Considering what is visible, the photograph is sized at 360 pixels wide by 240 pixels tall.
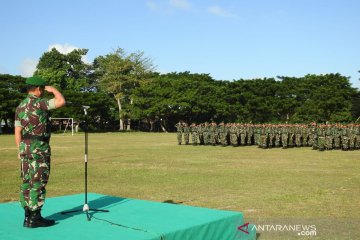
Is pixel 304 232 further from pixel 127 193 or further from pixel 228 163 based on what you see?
pixel 228 163

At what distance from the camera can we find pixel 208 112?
50969 millimetres

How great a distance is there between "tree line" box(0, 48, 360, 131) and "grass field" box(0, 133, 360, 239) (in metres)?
25.6

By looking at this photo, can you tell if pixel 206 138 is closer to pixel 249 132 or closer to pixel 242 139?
pixel 242 139

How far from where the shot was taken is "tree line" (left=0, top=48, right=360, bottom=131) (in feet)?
141

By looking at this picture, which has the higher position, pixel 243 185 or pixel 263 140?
pixel 263 140

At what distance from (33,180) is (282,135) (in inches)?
768

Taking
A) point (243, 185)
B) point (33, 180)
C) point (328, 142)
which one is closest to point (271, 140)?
point (328, 142)

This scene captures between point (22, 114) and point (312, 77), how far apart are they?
44824 mm

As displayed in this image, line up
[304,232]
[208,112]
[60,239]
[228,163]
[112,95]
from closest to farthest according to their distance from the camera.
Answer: [60,239], [304,232], [228,163], [208,112], [112,95]

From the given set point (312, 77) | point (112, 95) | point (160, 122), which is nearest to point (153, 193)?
point (312, 77)

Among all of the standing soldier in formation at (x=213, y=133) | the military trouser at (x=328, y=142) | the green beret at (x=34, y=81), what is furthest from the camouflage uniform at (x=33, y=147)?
the standing soldier in formation at (x=213, y=133)

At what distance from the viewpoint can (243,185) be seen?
34.0ft

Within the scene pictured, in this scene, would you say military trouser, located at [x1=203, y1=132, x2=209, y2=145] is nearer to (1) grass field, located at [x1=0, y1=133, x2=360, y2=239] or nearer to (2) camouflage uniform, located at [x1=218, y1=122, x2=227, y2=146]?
(2) camouflage uniform, located at [x1=218, y1=122, x2=227, y2=146]

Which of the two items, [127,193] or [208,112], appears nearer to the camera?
[127,193]
